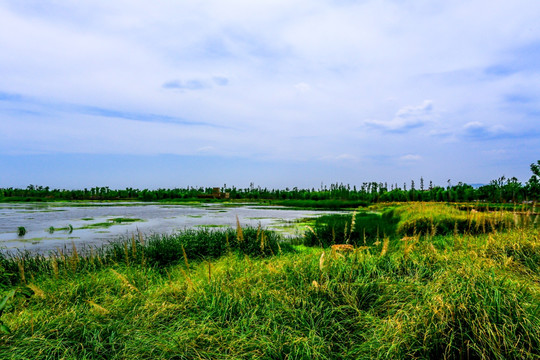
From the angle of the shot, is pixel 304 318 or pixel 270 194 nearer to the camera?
pixel 304 318

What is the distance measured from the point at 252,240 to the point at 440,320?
21.3 feet

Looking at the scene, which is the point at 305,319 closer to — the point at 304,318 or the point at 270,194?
the point at 304,318

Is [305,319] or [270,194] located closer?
[305,319]

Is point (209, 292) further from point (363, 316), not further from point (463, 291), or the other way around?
Result: point (463, 291)

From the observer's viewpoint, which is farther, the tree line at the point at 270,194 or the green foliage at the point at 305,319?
the tree line at the point at 270,194

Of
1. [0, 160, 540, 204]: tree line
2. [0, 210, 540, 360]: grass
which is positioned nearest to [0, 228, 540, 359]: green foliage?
[0, 210, 540, 360]: grass

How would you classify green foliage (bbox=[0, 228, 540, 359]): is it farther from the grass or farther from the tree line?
the tree line

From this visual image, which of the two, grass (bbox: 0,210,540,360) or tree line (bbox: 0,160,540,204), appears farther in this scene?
tree line (bbox: 0,160,540,204)

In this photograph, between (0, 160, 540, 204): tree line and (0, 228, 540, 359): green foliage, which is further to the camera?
(0, 160, 540, 204): tree line

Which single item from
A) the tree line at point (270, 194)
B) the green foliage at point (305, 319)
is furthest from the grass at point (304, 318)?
the tree line at point (270, 194)

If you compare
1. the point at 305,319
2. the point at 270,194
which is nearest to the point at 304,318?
the point at 305,319

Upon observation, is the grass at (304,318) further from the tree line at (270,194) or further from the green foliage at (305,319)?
the tree line at (270,194)

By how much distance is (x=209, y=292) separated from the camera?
391 cm

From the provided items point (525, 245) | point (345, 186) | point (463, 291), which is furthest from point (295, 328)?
point (345, 186)
